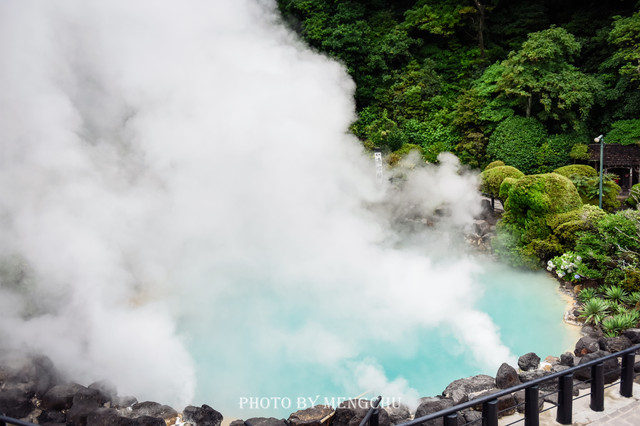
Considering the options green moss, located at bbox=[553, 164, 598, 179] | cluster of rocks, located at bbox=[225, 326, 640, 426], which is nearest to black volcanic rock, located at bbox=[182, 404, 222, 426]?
cluster of rocks, located at bbox=[225, 326, 640, 426]

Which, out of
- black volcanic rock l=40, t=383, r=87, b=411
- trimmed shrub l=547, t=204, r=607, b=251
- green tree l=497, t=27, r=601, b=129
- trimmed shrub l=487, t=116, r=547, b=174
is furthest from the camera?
trimmed shrub l=487, t=116, r=547, b=174

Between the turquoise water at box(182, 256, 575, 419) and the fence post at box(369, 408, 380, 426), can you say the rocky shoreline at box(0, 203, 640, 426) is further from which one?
the fence post at box(369, 408, 380, 426)

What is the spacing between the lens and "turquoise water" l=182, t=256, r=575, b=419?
18.7ft

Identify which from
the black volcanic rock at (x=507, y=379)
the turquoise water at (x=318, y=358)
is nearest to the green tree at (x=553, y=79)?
the turquoise water at (x=318, y=358)

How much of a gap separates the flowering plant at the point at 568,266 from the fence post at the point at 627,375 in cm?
392

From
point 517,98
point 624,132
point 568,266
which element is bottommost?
point 568,266

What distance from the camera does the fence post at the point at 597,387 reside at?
4199 millimetres

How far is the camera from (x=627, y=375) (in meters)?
4.47

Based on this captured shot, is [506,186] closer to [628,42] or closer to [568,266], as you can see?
[568,266]

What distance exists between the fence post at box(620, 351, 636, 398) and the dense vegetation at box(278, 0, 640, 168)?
430 inches

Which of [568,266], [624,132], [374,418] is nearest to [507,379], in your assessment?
[374,418]

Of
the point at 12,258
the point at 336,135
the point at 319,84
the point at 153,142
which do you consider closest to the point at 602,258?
the point at 336,135

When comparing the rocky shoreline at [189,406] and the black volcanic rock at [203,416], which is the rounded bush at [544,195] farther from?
the black volcanic rock at [203,416]

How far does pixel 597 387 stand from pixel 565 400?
42cm
